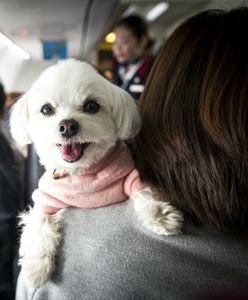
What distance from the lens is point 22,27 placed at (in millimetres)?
2805

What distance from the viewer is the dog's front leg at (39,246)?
2.88ft

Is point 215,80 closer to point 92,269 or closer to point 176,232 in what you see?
point 176,232

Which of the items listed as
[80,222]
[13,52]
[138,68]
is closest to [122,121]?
[80,222]

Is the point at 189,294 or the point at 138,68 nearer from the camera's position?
the point at 189,294

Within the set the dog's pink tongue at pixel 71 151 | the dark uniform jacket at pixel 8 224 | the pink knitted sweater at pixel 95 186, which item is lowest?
the dark uniform jacket at pixel 8 224

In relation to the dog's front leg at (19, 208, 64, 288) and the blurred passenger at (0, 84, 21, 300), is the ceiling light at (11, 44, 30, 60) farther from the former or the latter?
the dog's front leg at (19, 208, 64, 288)

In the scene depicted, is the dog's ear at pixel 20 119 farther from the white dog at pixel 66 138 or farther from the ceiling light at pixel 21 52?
the ceiling light at pixel 21 52

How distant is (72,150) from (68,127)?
0.27ft

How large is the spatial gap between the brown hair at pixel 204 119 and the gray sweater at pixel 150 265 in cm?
6

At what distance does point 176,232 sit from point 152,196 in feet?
0.56

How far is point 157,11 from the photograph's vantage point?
229 inches

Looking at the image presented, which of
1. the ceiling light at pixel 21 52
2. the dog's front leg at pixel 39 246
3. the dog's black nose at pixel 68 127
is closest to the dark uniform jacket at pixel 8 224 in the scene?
the dog's front leg at pixel 39 246

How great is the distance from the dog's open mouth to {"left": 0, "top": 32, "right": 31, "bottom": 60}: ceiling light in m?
2.10

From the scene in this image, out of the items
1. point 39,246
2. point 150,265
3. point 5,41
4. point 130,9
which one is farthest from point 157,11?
point 150,265
